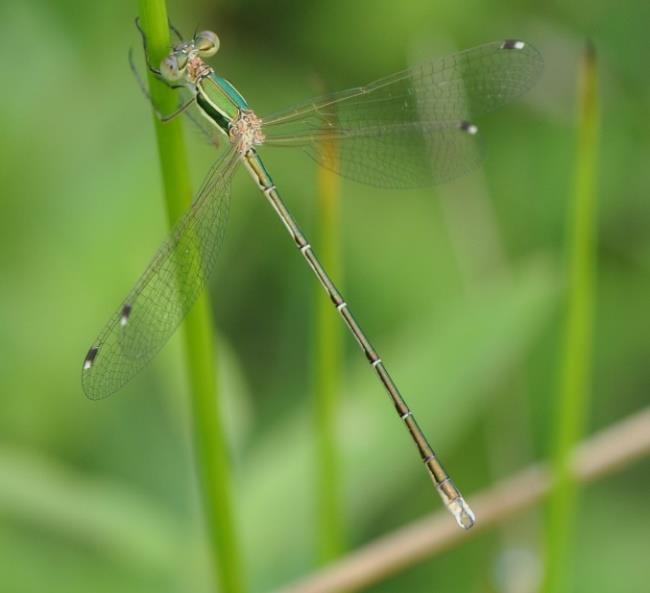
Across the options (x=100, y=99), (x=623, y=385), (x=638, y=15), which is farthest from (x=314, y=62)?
(x=623, y=385)

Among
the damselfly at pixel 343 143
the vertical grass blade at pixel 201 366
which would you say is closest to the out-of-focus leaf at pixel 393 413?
the damselfly at pixel 343 143

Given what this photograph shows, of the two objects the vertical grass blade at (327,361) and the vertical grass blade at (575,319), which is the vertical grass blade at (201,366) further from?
the vertical grass blade at (575,319)

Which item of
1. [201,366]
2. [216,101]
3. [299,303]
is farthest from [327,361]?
[299,303]

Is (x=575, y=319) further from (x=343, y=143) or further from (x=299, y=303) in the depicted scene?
(x=299, y=303)

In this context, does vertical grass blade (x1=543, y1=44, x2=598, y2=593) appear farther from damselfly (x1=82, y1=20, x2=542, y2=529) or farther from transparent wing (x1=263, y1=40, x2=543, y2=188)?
transparent wing (x1=263, y1=40, x2=543, y2=188)

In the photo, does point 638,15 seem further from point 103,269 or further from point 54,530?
point 54,530

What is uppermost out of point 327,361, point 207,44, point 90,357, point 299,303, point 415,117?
point 299,303

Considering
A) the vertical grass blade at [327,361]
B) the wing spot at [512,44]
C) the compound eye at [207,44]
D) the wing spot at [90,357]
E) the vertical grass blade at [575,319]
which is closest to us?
the vertical grass blade at [575,319]
